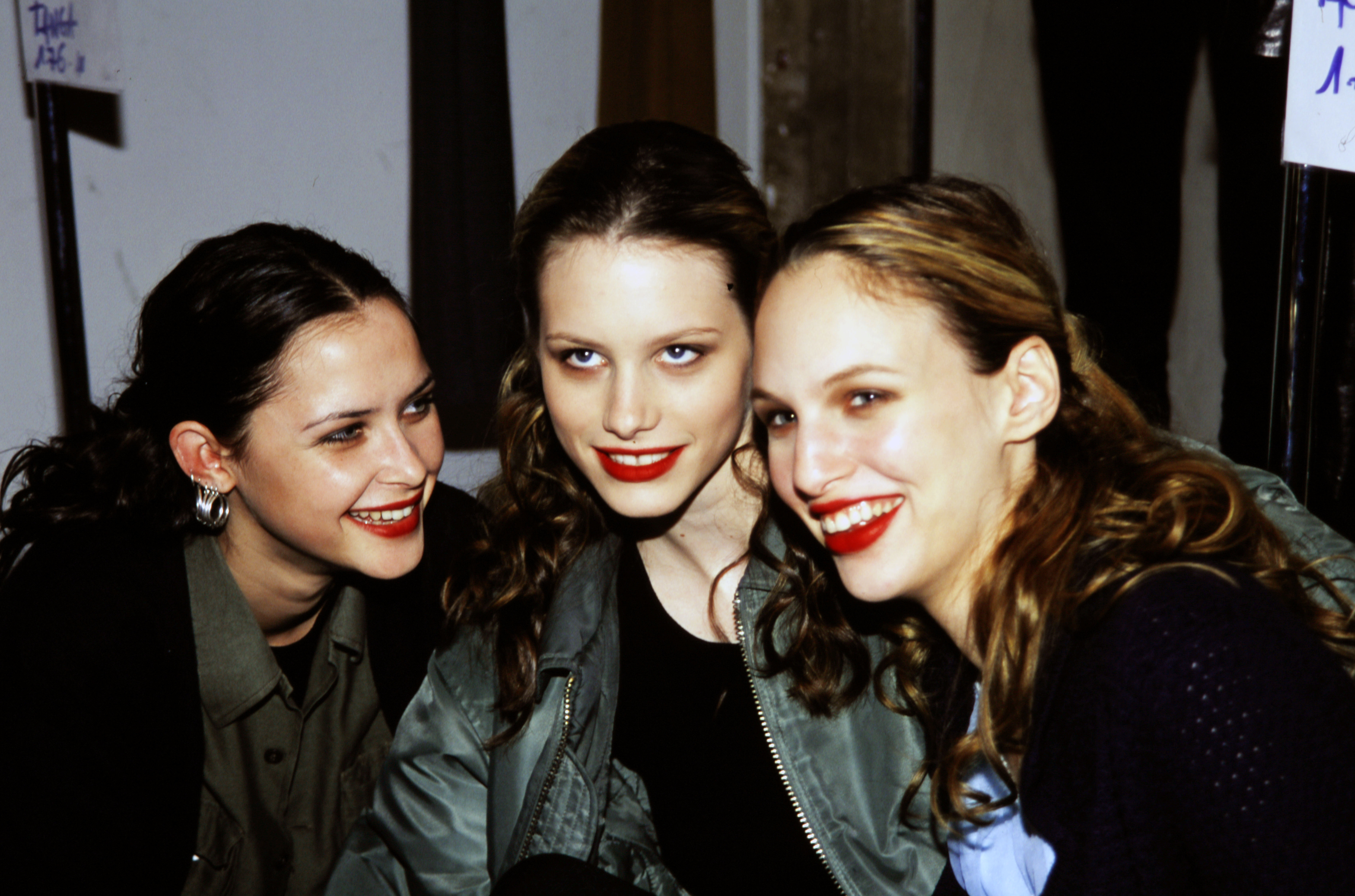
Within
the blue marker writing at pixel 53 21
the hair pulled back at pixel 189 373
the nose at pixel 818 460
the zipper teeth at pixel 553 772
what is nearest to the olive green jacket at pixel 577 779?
the zipper teeth at pixel 553 772

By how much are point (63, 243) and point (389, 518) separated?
0.81m

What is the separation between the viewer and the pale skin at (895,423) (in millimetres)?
1010

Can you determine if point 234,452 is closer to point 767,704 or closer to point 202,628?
point 202,628

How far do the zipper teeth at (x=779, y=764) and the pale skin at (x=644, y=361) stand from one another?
0.18 m

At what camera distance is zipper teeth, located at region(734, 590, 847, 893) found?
4.14ft

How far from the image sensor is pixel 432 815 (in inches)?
54.3

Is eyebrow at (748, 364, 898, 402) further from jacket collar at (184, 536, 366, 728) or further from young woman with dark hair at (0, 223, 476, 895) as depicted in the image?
jacket collar at (184, 536, 366, 728)

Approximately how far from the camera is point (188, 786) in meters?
1.43

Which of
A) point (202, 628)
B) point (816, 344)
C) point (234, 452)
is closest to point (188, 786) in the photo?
point (202, 628)

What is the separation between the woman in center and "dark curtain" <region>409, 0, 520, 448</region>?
0.55 meters

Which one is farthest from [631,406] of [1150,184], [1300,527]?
[1150,184]

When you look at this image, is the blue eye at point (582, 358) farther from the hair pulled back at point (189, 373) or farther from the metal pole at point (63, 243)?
the metal pole at point (63, 243)

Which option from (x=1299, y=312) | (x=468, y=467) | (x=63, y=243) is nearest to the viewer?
(x=1299, y=312)

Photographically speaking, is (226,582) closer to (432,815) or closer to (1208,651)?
(432,815)
